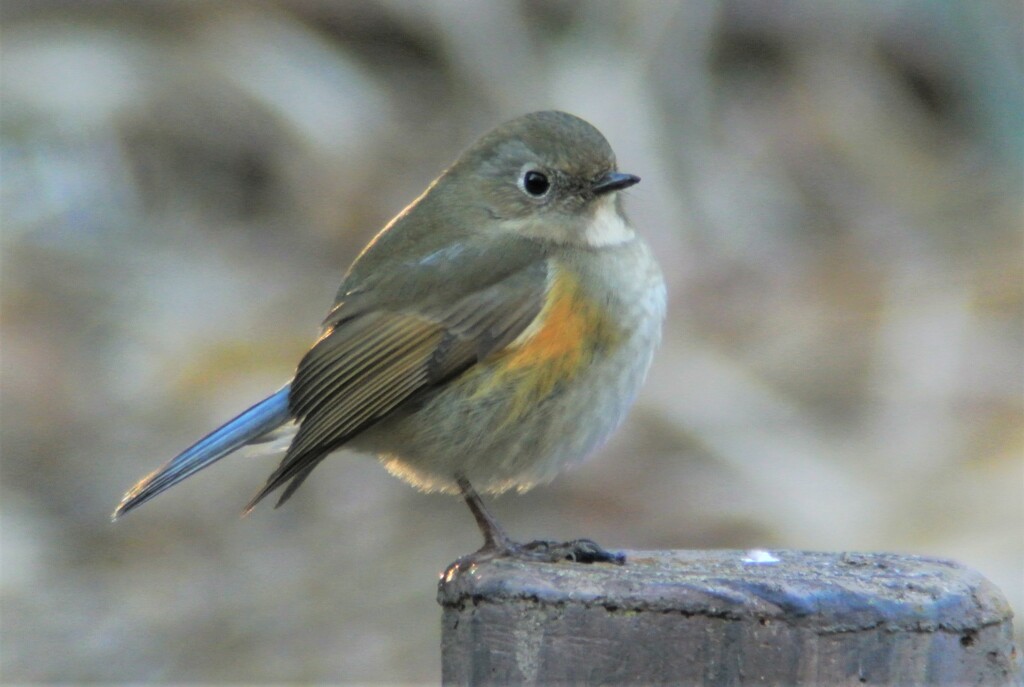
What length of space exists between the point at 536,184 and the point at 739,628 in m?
1.72

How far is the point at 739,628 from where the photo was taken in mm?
2094

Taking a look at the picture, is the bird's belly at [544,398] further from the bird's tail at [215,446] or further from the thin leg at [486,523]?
the bird's tail at [215,446]

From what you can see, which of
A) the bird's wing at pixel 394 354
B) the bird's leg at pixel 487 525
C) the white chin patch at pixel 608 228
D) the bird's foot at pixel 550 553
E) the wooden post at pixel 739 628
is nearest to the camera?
the wooden post at pixel 739 628

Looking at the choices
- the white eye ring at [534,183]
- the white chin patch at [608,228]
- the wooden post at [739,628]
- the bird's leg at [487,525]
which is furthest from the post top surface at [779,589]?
the white eye ring at [534,183]

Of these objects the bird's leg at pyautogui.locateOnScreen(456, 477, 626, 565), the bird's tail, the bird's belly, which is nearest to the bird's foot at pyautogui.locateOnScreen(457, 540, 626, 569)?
the bird's leg at pyautogui.locateOnScreen(456, 477, 626, 565)

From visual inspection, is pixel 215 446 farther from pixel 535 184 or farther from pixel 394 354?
pixel 535 184

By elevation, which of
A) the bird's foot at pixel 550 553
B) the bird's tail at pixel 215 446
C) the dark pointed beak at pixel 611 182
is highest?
the dark pointed beak at pixel 611 182

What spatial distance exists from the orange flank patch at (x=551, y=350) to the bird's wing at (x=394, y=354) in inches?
1.4

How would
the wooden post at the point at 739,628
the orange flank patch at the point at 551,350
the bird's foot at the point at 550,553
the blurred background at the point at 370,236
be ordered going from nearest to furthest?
the wooden post at the point at 739,628 < the bird's foot at the point at 550,553 < the orange flank patch at the point at 551,350 < the blurred background at the point at 370,236

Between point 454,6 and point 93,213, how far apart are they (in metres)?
1.72

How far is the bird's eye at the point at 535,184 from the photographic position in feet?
11.9

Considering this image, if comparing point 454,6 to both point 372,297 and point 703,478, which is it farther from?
point 372,297

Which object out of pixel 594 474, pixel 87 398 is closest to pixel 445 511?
pixel 594 474

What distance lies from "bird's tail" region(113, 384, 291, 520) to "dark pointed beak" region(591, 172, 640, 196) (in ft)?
2.64
